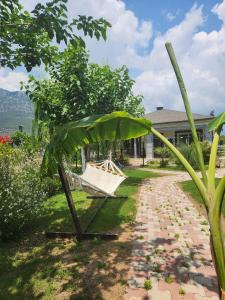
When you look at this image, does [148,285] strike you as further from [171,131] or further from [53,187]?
[171,131]

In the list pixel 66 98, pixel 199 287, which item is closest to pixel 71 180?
pixel 66 98

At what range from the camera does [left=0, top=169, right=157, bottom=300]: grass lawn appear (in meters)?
4.70

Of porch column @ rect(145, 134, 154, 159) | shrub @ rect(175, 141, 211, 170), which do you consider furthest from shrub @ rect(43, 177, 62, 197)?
porch column @ rect(145, 134, 154, 159)

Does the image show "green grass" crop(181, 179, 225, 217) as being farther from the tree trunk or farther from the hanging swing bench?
the tree trunk

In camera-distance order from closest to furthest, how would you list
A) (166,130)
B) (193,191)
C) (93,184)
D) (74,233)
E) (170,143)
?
1. (170,143)
2. (74,233)
3. (93,184)
4. (193,191)
5. (166,130)

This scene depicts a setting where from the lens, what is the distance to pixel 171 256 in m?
5.89

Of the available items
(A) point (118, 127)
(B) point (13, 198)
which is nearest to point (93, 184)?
(B) point (13, 198)

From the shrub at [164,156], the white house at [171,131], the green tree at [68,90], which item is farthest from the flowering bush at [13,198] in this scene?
the white house at [171,131]

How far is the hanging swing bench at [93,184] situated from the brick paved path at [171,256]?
3.68ft

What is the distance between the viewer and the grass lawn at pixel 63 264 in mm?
4699

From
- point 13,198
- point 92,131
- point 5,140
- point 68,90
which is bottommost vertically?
point 13,198

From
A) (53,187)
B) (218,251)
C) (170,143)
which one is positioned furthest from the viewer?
(53,187)

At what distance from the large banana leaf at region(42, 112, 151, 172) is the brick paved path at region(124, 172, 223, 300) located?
2481mm

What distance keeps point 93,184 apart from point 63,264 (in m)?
3.64
